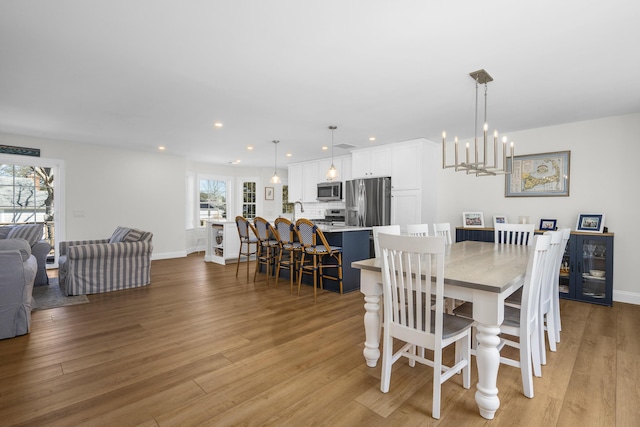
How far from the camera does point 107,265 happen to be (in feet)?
14.1

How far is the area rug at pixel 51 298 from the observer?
369cm

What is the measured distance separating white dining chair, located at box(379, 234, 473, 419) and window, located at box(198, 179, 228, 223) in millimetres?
7449

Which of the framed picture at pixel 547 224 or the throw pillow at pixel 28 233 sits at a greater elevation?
the framed picture at pixel 547 224

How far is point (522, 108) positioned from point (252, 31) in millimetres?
3272

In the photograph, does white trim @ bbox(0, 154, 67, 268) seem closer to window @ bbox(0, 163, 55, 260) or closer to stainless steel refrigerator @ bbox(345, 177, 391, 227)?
window @ bbox(0, 163, 55, 260)

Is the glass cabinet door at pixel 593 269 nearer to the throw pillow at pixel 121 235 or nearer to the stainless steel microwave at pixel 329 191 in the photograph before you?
the stainless steel microwave at pixel 329 191

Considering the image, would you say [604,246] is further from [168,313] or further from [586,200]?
[168,313]

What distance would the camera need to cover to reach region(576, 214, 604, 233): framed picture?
4.04 m

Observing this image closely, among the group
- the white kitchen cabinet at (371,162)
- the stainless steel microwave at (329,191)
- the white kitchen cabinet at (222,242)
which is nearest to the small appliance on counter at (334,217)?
the stainless steel microwave at (329,191)

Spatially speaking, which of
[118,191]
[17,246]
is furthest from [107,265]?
[118,191]

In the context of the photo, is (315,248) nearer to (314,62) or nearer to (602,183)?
(314,62)

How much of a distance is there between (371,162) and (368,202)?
780 millimetres

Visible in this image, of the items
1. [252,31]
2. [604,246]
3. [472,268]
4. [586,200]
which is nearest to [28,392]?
[252,31]

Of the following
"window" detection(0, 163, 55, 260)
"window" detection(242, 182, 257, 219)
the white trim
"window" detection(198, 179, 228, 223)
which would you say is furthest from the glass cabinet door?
"window" detection(0, 163, 55, 260)
